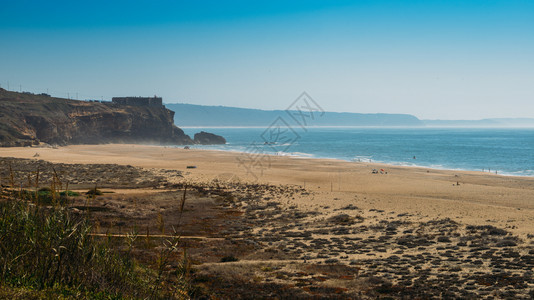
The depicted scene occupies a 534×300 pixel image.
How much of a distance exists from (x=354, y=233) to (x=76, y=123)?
85955 millimetres

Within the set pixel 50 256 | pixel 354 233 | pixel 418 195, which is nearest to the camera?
pixel 50 256

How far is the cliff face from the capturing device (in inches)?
2869

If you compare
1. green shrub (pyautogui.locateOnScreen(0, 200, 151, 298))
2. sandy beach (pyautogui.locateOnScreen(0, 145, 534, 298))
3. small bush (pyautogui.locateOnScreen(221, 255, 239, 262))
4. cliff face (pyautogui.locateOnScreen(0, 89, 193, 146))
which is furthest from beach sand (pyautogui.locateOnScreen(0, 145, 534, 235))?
cliff face (pyautogui.locateOnScreen(0, 89, 193, 146))

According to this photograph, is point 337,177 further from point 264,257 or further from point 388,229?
point 264,257

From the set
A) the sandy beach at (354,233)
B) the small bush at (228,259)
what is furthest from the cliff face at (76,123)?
the small bush at (228,259)

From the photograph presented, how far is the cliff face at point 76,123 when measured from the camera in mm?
72875

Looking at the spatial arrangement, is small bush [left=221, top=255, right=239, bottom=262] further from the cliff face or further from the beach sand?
the cliff face

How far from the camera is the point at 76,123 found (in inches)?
3521

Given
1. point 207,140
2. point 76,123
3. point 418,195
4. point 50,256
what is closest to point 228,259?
point 50,256

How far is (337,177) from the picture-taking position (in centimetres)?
4156

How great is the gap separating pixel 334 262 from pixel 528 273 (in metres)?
6.09

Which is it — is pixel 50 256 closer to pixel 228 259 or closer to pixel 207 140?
pixel 228 259

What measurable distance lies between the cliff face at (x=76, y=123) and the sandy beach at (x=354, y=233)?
52941mm

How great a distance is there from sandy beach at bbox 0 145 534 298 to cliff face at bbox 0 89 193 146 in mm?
52941
